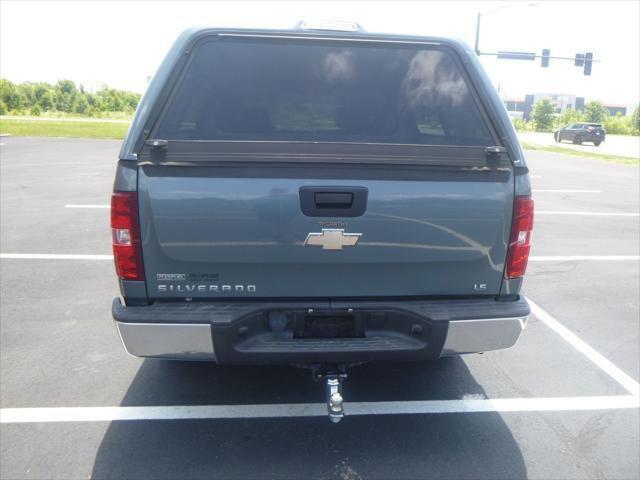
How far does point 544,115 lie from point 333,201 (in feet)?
244

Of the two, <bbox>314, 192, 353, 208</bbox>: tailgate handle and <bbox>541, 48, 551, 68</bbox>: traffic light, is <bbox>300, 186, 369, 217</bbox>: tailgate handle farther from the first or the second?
<bbox>541, 48, 551, 68</bbox>: traffic light

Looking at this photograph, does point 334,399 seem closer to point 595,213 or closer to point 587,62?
point 595,213

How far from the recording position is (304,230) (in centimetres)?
255

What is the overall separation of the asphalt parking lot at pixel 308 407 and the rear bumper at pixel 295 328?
58 centimetres

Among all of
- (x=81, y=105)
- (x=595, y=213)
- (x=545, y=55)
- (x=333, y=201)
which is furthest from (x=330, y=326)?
(x=81, y=105)

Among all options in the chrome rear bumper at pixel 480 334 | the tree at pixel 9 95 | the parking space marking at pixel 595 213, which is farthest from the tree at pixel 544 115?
the chrome rear bumper at pixel 480 334

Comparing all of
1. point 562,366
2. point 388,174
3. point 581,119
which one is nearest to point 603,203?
point 562,366

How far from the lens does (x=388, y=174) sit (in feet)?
8.50

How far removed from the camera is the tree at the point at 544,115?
7000 centimetres

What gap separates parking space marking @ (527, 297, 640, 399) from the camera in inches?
146

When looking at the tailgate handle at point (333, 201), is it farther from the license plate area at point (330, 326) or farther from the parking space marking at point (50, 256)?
the parking space marking at point (50, 256)

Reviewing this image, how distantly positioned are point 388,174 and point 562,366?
7.57ft

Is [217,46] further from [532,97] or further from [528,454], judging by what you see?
[532,97]

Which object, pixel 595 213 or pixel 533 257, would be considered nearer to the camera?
pixel 533 257
